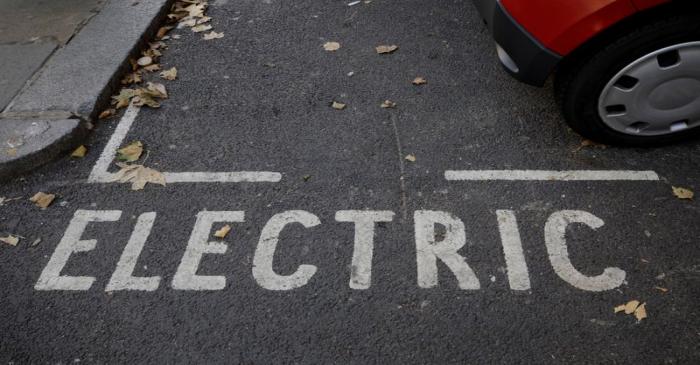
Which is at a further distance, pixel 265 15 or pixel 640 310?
pixel 265 15

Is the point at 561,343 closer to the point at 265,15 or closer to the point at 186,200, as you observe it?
the point at 186,200

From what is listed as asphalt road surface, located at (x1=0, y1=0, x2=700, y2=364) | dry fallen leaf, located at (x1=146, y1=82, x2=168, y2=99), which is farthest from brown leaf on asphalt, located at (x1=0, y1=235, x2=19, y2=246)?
dry fallen leaf, located at (x1=146, y1=82, x2=168, y2=99)

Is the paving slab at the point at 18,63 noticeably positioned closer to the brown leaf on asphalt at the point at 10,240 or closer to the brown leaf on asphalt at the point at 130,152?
the brown leaf on asphalt at the point at 130,152

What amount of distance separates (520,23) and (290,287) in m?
2.00

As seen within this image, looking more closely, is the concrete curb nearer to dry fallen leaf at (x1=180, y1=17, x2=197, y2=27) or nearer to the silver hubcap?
dry fallen leaf at (x1=180, y1=17, x2=197, y2=27)

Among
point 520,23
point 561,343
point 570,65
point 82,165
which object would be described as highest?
point 520,23

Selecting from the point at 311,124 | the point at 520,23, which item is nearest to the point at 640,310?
the point at 520,23

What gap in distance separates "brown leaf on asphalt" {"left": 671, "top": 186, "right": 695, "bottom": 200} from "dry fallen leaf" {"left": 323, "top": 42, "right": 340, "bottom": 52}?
2839mm

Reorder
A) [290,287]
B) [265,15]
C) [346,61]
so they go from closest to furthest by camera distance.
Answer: [290,287] < [346,61] < [265,15]

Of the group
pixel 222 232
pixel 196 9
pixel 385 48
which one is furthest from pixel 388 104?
pixel 196 9

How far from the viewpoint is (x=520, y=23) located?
3246 mm

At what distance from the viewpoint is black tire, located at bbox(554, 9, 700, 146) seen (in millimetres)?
3049

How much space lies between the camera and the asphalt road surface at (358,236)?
270 centimetres

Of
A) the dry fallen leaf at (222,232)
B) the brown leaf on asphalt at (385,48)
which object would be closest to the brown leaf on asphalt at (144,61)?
the brown leaf on asphalt at (385,48)
